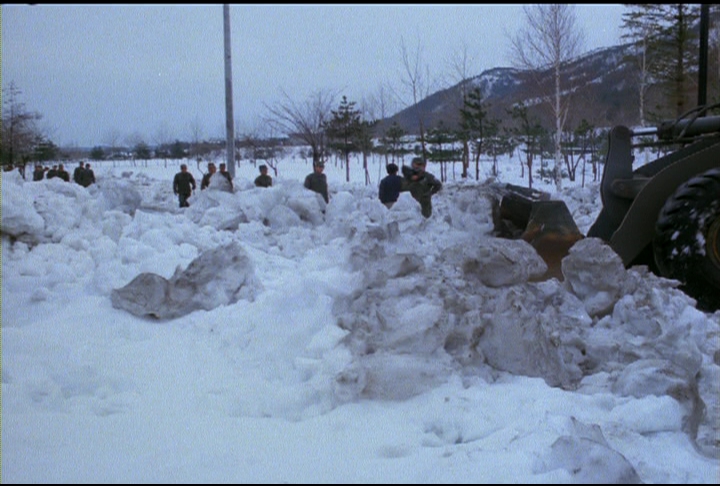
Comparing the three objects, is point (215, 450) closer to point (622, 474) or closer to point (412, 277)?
point (622, 474)

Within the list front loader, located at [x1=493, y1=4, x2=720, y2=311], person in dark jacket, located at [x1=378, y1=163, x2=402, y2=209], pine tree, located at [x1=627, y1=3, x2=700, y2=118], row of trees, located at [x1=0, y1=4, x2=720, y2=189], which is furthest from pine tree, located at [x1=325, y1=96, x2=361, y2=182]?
front loader, located at [x1=493, y1=4, x2=720, y2=311]

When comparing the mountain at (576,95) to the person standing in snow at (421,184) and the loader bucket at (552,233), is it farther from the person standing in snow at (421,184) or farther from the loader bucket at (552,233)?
the loader bucket at (552,233)

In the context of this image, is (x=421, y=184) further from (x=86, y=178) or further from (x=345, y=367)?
(x=86, y=178)

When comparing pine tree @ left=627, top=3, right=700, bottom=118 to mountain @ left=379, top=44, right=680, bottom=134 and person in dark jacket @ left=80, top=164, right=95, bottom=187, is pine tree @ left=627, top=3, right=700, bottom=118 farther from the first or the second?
person in dark jacket @ left=80, top=164, right=95, bottom=187

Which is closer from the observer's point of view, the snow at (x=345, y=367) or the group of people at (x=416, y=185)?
the snow at (x=345, y=367)

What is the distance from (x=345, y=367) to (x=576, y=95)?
77.0ft

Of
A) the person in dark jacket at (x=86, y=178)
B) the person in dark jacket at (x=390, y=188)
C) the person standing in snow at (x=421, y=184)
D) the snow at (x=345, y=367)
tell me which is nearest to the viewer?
the snow at (x=345, y=367)

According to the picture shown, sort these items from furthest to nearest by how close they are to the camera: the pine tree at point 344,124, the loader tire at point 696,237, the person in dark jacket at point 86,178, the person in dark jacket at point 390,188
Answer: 1. the pine tree at point 344,124
2. the person in dark jacket at point 86,178
3. the person in dark jacket at point 390,188
4. the loader tire at point 696,237

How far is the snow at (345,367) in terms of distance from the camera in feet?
8.21

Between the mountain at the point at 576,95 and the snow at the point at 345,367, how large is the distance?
1795 cm

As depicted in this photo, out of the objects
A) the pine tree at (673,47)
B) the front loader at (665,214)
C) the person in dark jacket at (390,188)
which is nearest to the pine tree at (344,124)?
the pine tree at (673,47)

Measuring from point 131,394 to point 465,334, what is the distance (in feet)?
5.96

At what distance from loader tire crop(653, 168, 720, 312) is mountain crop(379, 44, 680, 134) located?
16666mm

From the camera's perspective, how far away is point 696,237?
506 cm
